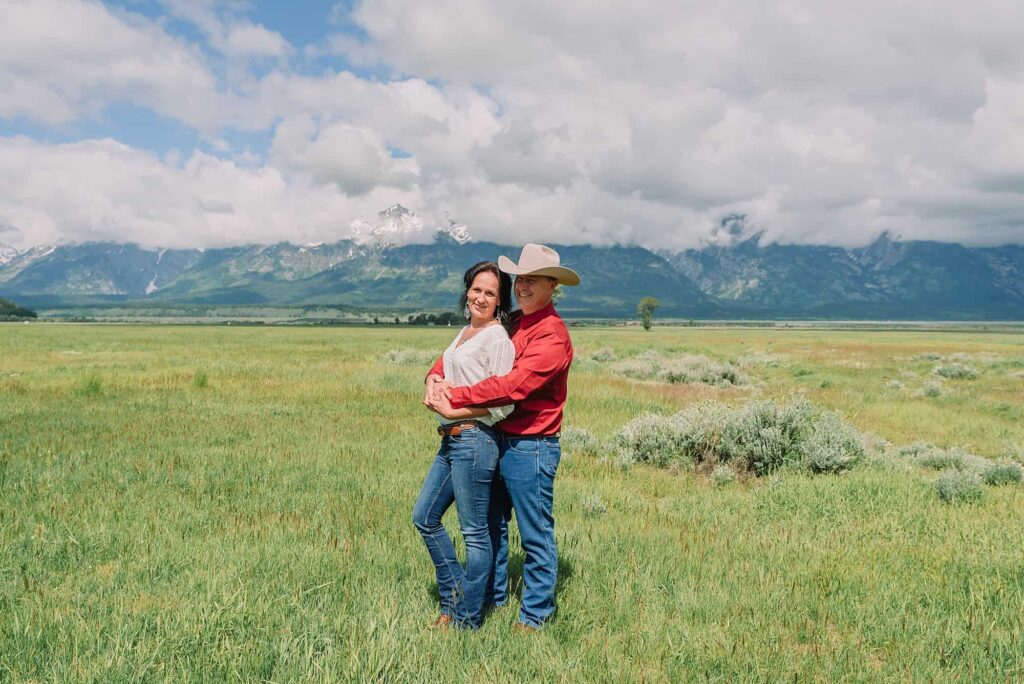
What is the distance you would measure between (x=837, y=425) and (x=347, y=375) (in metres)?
19.7

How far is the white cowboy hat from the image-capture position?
4008 millimetres

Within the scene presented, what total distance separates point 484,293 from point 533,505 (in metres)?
1.49

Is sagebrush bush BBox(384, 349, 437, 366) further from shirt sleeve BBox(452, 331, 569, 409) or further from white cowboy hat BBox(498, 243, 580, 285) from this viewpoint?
shirt sleeve BBox(452, 331, 569, 409)

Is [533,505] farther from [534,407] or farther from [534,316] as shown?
[534,316]

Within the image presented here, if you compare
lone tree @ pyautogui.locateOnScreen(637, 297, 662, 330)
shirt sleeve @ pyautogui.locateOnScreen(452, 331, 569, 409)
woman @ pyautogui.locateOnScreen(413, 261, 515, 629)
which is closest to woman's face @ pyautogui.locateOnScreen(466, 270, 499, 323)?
woman @ pyautogui.locateOnScreen(413, 261, 515, 629)

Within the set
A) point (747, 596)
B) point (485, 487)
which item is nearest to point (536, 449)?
point (485, 487)

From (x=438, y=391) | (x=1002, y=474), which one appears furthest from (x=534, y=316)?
(x=1002, y=474)

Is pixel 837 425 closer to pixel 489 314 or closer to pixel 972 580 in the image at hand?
pixel 972 580

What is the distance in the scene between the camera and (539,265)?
407cm

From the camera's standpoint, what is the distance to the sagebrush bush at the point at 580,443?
10750 millimetres

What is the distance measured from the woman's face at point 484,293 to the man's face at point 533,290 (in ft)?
0.53

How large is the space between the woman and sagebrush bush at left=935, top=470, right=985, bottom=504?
660cm

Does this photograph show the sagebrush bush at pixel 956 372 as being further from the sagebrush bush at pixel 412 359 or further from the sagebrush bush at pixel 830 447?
the sagebrush bush at pixel 412 359

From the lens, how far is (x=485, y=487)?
4.08m
